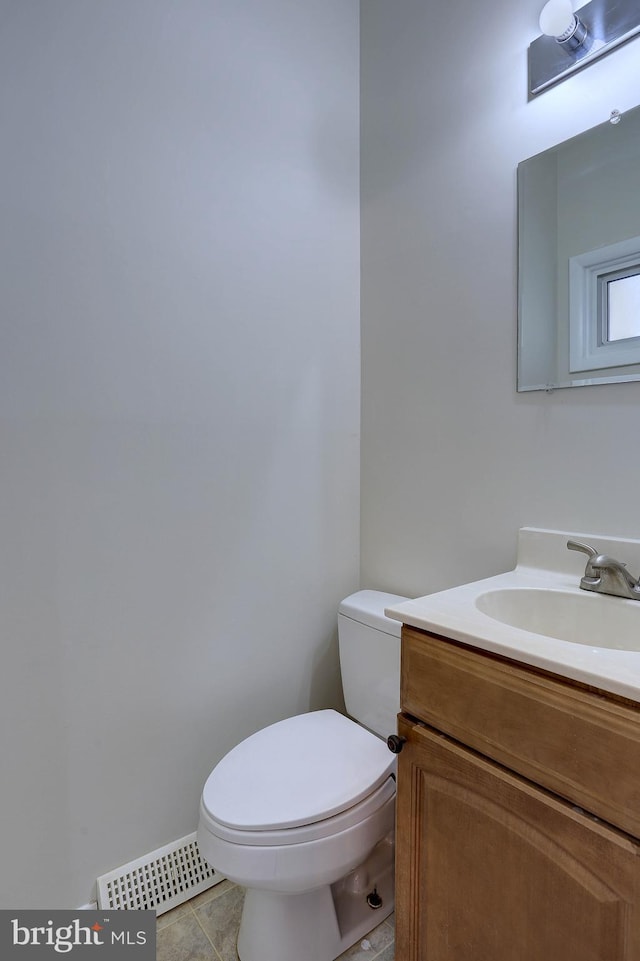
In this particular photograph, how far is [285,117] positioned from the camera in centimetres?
141

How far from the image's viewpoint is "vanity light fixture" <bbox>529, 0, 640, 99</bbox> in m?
0.95

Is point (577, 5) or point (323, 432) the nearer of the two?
point (577, 5)

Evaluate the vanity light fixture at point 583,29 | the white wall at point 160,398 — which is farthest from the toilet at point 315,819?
the vanity light fixture at point 583,29

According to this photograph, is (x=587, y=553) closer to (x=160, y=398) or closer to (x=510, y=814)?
(x=510, y=814)

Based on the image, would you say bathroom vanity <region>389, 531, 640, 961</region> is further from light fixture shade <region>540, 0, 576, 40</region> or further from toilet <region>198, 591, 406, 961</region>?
light fixture shade <region>540, 0, 576, 40</region>

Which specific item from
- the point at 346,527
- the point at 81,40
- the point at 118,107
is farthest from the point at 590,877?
the point at 81,40

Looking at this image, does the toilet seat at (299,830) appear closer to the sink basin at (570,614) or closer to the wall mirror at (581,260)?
the sink basin at (570,614)

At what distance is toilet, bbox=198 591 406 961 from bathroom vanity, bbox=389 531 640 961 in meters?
0.14

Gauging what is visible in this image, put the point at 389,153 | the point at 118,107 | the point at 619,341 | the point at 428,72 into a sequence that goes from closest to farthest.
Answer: the point at 619,341 → the point at 118,107 → the point at 428,72 → the point at 389,153

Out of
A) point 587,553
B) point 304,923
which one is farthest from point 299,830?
point 587,553

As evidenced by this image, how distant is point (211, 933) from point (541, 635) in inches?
42.8

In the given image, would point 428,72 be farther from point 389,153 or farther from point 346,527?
point 346,527

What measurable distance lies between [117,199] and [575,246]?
3.49ft

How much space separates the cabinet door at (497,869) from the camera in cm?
62
